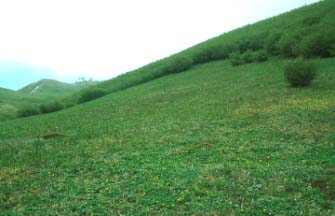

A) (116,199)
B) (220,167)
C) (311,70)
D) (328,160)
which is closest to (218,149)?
(220,167)

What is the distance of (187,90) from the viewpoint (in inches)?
1858

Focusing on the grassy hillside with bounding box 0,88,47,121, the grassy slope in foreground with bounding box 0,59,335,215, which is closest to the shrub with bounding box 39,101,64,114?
the grassy hillside with bounding box 0,88,47,121

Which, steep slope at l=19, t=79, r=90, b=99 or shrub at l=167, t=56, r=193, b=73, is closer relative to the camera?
shrub at l=167, t=56, r=193, b=73

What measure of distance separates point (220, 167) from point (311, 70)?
2400 centimetres

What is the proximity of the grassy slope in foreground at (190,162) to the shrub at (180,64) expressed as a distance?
119ft

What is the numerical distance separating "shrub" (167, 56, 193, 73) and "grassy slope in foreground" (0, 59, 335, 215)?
119 feet

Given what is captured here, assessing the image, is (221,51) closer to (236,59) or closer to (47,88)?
(236,59)

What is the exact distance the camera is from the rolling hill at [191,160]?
12.7 m

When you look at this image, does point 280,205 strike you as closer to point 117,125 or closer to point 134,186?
point 134,186

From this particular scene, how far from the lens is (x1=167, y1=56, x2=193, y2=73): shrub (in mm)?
70438

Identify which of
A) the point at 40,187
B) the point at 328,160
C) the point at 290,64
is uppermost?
the point at 290,64

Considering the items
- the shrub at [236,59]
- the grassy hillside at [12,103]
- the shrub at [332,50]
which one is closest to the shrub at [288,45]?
the shrub at [332,50]

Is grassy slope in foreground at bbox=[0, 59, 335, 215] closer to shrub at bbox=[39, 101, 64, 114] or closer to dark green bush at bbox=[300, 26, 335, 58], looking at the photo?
dark green bush at bbox=[300, 26, 335, 58]

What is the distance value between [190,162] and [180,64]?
5374 centimetres
